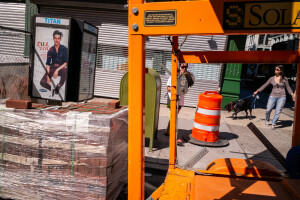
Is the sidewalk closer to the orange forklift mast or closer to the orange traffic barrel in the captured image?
the orange traffic barrel

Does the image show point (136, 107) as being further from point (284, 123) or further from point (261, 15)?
point (284, 123)

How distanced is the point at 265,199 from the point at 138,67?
1.93 meters

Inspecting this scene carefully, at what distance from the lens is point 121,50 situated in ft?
37.6

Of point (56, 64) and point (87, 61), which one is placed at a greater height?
point (87, 61)

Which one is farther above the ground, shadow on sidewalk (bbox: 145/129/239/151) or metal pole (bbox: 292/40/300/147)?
metal pole (bbox: 292/40/300/147)

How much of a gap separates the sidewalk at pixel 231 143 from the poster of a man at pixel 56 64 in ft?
8.25

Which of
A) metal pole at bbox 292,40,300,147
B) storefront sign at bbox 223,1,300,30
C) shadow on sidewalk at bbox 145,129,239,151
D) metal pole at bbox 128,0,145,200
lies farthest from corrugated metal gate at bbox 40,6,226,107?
storefront sign at bbox 223,1,300,30

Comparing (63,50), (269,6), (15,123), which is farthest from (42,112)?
(269,6)

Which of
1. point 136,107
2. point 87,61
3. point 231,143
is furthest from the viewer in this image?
point 231,143

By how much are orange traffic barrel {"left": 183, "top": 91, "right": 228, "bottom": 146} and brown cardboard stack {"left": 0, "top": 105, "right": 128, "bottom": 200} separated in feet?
11.5

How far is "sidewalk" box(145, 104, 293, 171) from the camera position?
5.22 m

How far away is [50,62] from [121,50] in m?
7.04

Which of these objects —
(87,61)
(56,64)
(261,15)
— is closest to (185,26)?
(261,15)

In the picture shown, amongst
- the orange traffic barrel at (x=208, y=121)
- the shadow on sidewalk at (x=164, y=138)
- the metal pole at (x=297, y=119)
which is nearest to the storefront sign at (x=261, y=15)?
the metal pole at (x=297, y=119)
